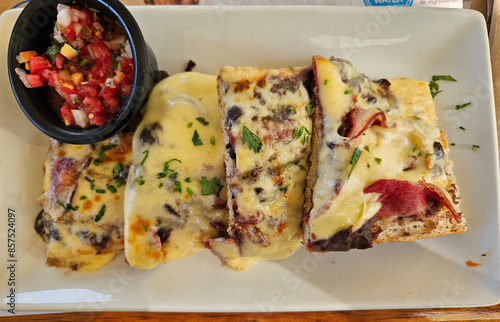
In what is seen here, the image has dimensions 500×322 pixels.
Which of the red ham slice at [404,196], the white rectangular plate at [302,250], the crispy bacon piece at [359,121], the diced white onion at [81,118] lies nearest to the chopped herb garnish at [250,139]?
the crispy bacon piece at [359,121]

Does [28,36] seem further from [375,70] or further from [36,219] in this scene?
[375,70]

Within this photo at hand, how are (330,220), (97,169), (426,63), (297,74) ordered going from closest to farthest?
(330,220)
(297,74)
(97,169)
(426,63)

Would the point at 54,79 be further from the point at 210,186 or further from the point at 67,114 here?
the point at 210,186

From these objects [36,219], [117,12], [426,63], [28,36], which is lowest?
[36,219]

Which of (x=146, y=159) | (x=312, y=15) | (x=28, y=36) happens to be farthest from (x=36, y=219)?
(x=312, y=15)

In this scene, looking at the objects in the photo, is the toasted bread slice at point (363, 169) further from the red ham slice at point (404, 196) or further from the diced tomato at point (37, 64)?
the diced tomato at point (37, 64)

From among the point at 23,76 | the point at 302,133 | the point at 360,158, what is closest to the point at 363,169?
the point at 360,158
